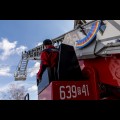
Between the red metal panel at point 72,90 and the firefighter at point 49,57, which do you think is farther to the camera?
the firefighter at point 49,57

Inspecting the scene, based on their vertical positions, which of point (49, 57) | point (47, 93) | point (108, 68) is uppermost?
point (49, 57)

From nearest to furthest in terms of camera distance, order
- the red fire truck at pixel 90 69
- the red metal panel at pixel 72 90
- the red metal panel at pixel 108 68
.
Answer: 1. the red metal panel at pixel 72 90
2. the red fire truck at pixel 90 69
3. the red metal panel at pixel 108 68

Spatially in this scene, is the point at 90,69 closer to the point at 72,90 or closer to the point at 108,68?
the point at 108,68

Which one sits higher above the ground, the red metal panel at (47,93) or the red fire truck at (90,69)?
the red fire truck at (90,69)

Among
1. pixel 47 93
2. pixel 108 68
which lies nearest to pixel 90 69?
pixel 108 68

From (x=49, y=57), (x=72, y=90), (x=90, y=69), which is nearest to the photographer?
(x=72, y=90)

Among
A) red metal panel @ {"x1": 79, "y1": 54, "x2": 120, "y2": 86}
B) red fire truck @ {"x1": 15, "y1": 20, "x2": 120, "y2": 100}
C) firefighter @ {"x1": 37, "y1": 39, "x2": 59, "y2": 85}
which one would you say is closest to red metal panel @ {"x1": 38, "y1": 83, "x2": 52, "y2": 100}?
red fire truck @ {"x1": 15, "y1": 20, "x2": 120, "y2": 100}

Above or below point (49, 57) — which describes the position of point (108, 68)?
below

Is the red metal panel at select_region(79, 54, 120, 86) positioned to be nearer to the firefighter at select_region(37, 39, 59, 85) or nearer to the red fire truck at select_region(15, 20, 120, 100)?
the red fire truck at select_region(15, 20, 120, 100)

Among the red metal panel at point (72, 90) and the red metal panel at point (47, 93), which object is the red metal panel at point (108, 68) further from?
the red metal panel at point (47, 93)

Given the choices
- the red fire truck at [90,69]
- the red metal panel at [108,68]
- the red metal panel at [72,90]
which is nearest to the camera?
the red metal panel at [72,90]

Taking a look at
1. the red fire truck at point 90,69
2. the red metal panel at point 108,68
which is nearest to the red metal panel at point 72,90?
the red fire truck at point 90,69
